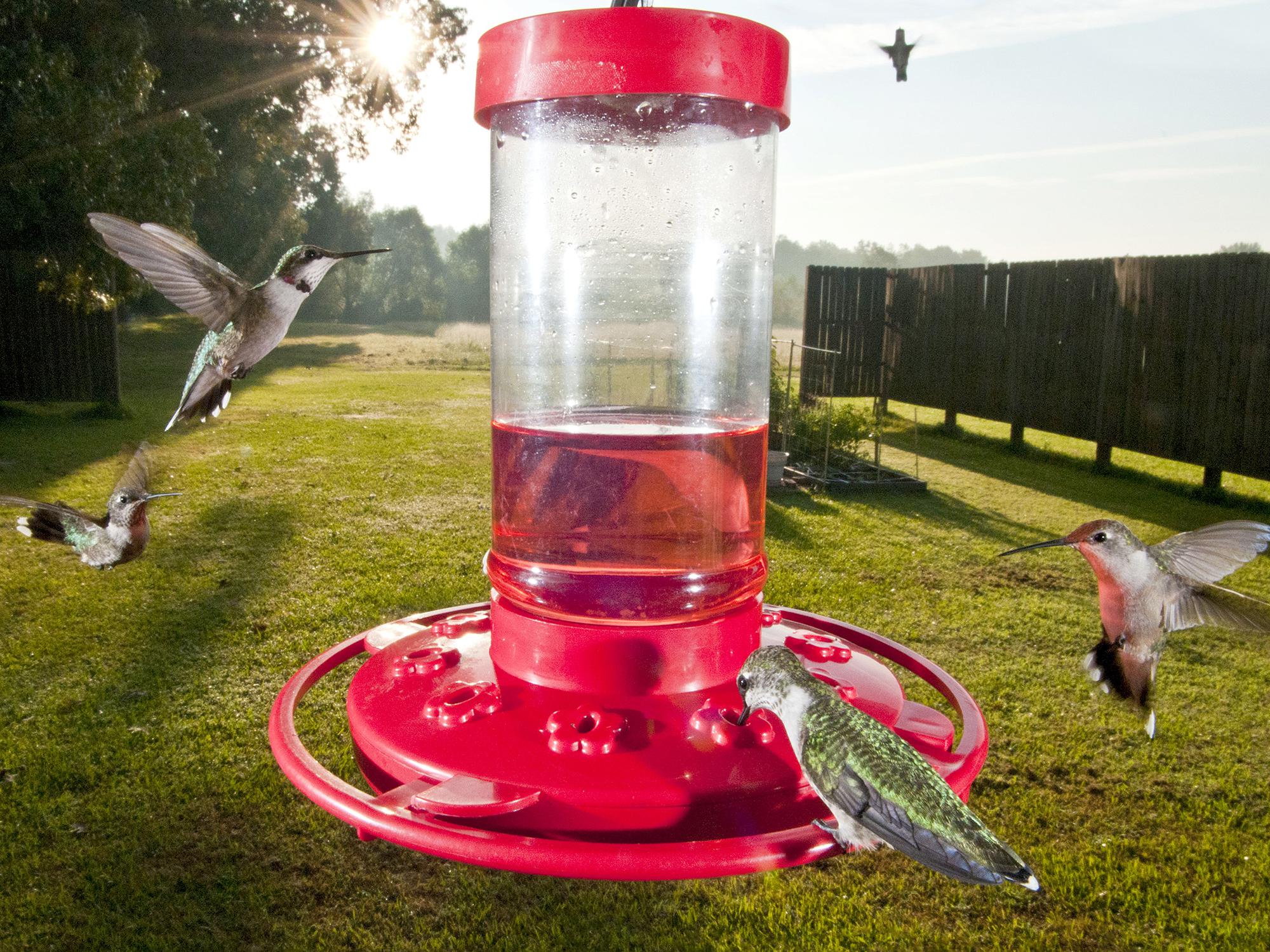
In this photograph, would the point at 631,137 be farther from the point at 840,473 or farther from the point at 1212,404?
the point at 1212,404

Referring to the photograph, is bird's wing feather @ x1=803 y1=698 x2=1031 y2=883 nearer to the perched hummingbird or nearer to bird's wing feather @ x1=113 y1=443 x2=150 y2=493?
the perched hummingbird

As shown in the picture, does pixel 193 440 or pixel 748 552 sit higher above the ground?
pixel 748 552

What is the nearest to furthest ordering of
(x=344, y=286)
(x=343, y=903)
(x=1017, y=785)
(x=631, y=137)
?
1. (x=631, y=137)
2. (x=343, y=903)
3. (x=1017, y=785)
4. (x=344, y=286)

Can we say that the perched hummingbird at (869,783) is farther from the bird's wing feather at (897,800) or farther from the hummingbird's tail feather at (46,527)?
the hummingbird's tail feather at (46,527)

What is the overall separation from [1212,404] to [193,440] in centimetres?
999

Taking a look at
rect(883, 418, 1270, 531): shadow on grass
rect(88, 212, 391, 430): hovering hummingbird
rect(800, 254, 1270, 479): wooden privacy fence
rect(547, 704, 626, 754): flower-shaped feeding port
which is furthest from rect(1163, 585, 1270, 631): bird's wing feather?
rect(800, 254, 1270, 479): wooden privacy fence

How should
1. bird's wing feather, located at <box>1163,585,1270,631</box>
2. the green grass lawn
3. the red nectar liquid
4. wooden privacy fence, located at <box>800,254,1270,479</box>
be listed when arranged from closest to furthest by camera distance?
bird's wing feather, located at <box>1163,585,1270,631</box>
the red nectar liquid
the green grass lawn
wooden privacy fence, located at <box>800,254,1270,479</box>

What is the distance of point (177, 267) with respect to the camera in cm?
137

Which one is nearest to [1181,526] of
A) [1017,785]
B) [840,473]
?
[840,473]

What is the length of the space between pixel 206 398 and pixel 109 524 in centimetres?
38

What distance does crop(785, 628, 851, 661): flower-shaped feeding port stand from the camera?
1.58 metres

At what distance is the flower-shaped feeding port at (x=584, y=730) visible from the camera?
1194 millimetres

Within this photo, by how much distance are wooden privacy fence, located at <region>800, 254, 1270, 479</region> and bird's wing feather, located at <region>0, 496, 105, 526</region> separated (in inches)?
349

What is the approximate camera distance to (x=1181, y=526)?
7.35m
